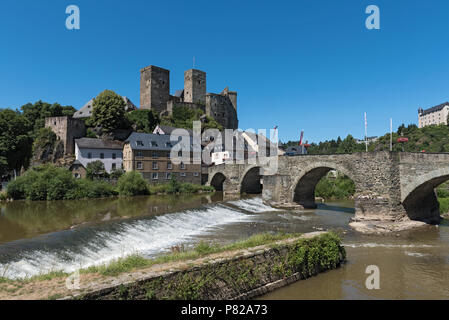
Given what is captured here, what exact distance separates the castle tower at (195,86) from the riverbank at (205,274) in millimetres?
64016

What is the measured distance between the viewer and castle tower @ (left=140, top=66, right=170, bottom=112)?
6512 cm

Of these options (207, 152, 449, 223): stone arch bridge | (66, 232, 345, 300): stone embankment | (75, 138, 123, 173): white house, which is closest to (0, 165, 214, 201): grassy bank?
(75, 138, 123, 173): white house

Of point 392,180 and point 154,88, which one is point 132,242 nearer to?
point 392,180

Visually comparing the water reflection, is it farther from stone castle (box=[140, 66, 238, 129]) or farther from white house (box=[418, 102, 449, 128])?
white house (box=[418, 102, 449, 128])

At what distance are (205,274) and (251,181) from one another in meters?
30.1

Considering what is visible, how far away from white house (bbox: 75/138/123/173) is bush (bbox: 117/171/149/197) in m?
8.00

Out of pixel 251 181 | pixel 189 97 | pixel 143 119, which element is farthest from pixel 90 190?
pixel 189 97

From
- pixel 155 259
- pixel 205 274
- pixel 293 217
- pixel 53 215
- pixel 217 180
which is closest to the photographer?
pixel 205 274

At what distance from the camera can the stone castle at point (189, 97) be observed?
2567 inches

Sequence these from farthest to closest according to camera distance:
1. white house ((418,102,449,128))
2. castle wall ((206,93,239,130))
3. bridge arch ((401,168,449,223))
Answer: white house ((418,102,449,128)), castle wall ((206,93,239,130)), bridge arch ((401,168,449,223))

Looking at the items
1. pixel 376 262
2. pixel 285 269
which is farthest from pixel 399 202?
pixel 285 269

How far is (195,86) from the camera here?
71.6m
